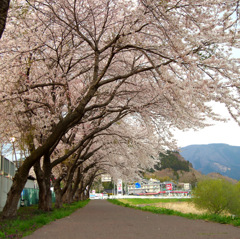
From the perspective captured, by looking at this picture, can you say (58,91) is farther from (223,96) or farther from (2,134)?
(223,96)

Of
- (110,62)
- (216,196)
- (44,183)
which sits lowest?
(216,196)

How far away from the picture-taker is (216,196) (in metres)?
14.9

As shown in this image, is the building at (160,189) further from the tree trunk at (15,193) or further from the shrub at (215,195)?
the tree trunk at (15,193)

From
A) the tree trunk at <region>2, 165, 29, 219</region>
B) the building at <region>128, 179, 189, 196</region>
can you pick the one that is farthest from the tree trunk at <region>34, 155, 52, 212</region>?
the building at <region>128, 179, 189, 196</region>

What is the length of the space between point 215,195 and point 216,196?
7cm

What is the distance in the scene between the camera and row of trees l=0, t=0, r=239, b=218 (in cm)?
799

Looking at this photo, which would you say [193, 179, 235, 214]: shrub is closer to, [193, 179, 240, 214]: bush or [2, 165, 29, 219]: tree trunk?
[193, 179, 240, 214]: bush

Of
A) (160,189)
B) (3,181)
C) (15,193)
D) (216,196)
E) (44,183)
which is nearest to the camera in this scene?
(15,193)

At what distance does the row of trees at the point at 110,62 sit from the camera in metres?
7.99

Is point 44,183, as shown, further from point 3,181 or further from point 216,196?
point 216,196

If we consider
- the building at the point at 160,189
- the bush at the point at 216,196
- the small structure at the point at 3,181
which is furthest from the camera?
the building at the point at 160,189

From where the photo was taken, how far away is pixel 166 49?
9633 mm

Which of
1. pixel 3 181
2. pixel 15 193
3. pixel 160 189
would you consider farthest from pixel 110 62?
pixel 160 189

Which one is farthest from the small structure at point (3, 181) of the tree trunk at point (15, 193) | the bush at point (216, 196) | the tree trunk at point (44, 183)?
the bush at point (216, 196)
